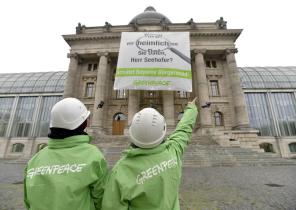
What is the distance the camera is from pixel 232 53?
25500 millimetres

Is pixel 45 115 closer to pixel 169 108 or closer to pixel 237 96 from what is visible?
pixel 169 108

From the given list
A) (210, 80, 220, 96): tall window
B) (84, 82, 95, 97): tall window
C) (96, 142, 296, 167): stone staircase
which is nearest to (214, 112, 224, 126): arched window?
(210, 80, 220, 96): tall window

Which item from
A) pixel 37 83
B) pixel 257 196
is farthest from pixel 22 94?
pixel 257 196

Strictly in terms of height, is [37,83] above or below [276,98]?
above

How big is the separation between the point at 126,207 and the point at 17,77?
148 feet

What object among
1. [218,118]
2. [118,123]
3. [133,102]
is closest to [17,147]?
[118,123]

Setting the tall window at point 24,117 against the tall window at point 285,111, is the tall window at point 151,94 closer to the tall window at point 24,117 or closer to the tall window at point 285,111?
the tall window at point 285,111

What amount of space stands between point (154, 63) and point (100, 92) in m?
8.43

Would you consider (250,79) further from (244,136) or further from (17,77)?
(17,77)

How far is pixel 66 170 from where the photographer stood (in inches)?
63.7

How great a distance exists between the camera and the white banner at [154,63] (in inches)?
752

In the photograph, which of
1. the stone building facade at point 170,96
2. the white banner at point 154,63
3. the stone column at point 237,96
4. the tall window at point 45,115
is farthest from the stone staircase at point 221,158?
the tall window at point 45,115

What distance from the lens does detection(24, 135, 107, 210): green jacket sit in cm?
153

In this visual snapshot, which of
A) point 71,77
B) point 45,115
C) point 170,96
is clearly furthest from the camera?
point 45,115
